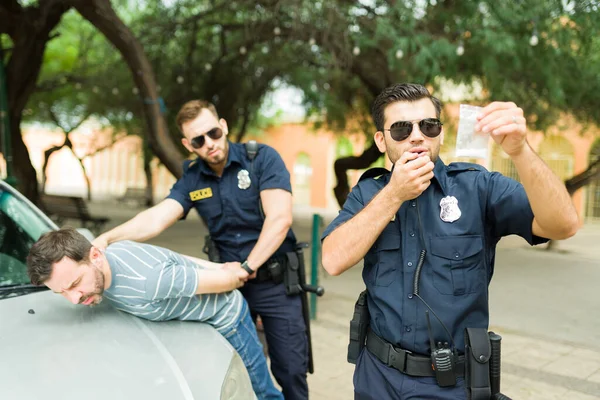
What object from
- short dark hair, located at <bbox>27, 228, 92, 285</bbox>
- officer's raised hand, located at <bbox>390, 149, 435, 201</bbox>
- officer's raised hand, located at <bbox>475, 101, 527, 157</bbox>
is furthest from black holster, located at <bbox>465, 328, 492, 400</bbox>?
short dark hair, located at <bbox>27, 228, 92, 285</bbox>

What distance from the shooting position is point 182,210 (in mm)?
3213

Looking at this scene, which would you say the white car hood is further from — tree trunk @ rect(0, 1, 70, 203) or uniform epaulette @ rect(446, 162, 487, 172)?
tree trunk @ rect(0, 1, 70, 203)

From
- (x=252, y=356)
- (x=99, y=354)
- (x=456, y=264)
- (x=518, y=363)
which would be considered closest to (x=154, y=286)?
(x=99, y=354)

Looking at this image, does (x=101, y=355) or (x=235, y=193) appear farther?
(x=235, y=193)

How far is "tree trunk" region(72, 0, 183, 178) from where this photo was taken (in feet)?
20.7

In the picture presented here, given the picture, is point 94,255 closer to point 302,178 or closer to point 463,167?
point 463,167

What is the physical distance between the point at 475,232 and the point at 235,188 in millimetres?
1549

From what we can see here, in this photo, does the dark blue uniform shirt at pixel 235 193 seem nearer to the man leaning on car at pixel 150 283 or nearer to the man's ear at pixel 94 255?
the man leaning on car at pixel 150 283

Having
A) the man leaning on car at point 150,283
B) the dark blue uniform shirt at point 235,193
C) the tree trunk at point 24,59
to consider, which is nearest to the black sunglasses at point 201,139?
the dark blue uniform shirt at point 235,193

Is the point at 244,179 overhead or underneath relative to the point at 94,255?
overhead

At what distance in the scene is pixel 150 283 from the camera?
90.4 inches

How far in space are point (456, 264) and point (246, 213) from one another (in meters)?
1.50

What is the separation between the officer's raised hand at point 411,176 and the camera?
64.9 inches

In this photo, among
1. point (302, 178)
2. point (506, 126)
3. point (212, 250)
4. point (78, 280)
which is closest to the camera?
point (506, 126)
